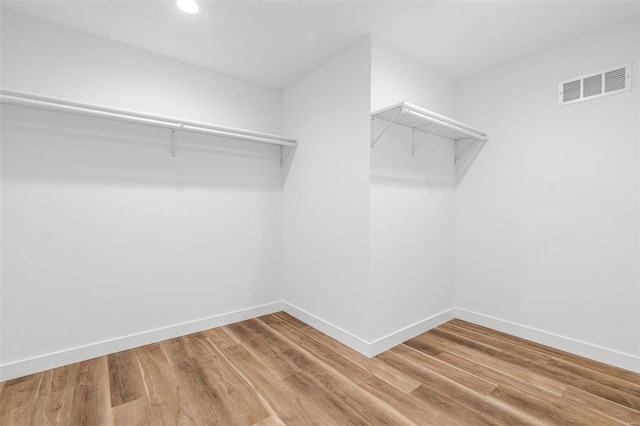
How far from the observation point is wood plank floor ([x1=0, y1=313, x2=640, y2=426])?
1629mm

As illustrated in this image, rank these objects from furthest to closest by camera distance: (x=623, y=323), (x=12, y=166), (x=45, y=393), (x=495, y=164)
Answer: (x=495, y=164) → (x=623, y=323) → (x=12, y=166) → (x=45, y=393)

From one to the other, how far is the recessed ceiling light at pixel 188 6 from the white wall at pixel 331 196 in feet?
3.67

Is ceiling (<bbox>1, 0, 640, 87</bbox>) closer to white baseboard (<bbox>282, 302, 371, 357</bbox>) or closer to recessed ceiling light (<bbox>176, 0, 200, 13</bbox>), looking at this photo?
recessed ceiling light (<bbox>176, 0, 200, 13</bbox>)

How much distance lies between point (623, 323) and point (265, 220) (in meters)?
2.96

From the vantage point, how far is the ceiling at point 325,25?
1947 millimetres

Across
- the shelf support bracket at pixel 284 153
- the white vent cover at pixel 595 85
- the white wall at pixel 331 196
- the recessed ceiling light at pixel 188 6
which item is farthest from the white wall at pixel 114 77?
the white vent cover at pixel 595 85

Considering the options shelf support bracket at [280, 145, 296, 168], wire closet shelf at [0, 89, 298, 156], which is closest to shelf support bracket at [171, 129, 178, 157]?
wire closet shelf at [0, 89, 298, 156]

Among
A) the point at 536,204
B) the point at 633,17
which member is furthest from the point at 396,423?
the point at 633,17

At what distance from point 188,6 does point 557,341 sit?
3607mm

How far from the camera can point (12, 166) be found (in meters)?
1.99

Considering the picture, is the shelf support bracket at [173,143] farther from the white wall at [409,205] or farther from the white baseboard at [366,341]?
the white baseboard at [366,341]

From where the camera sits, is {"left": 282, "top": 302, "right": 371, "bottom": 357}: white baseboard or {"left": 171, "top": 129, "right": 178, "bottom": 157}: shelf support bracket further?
{"left": 171, "top": 129, "right": 178, "bottom": 157}: shelf support bracket

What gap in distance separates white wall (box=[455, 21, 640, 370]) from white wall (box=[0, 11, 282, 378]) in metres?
2.18

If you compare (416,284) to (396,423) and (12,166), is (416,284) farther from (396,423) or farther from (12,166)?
(12,166)
